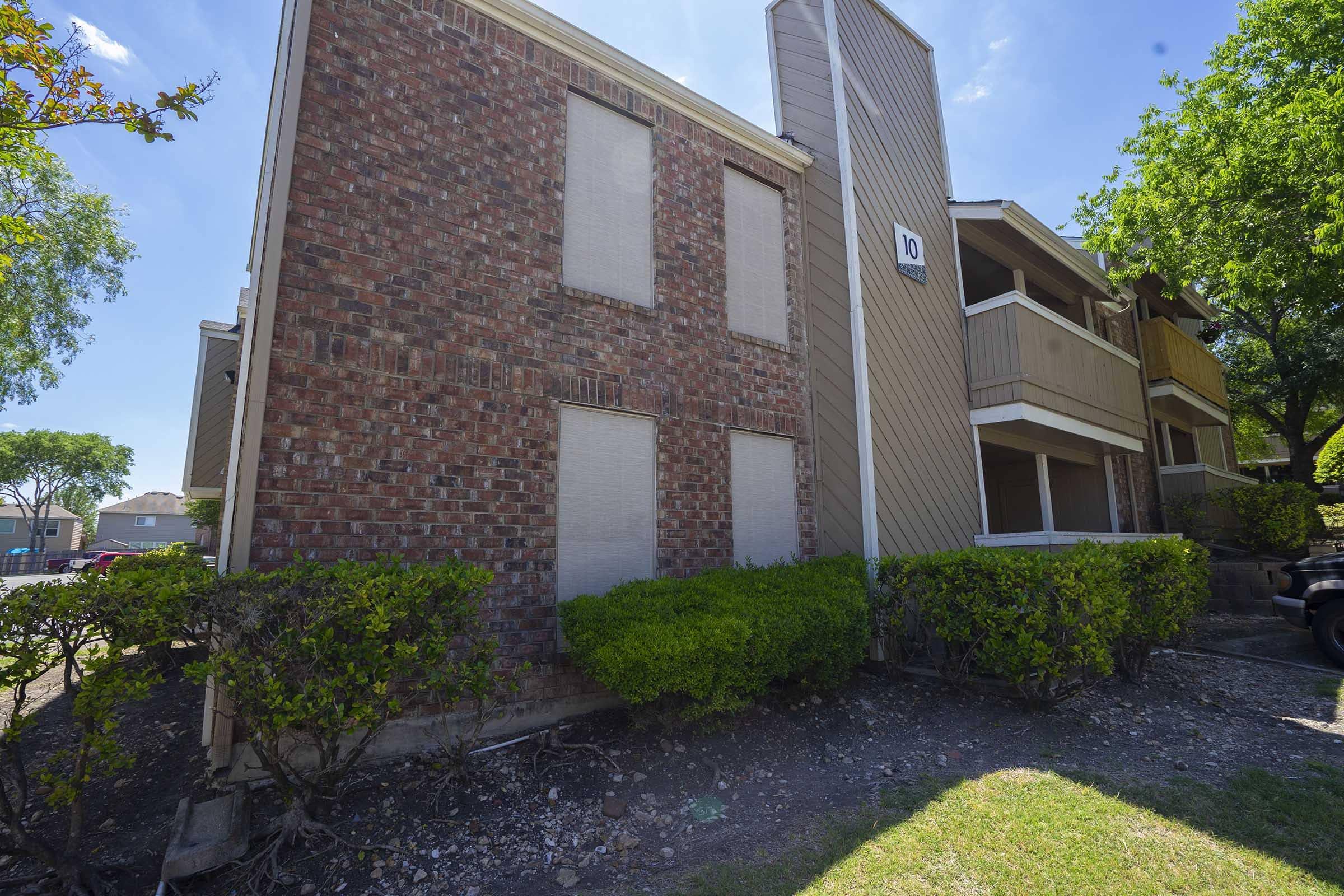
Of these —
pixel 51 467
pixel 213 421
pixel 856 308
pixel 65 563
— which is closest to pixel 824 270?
pixel 856 308

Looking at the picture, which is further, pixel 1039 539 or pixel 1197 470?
pixel 1197 470

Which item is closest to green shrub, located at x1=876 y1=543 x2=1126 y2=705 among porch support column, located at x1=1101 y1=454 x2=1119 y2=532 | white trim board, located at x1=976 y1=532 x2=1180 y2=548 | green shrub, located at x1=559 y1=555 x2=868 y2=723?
green shrub, located at x1=559 y1=555 x2=868 y2=723

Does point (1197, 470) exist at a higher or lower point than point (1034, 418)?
lower

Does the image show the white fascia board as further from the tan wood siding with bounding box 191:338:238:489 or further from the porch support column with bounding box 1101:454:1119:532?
the tan wood siding with bounding box 191:338:238:489

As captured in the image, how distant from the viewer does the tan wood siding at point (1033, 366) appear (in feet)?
27.8

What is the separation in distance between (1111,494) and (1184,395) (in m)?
3.42

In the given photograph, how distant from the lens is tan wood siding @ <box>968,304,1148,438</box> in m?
8.48

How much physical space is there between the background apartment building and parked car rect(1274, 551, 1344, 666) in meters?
2.61

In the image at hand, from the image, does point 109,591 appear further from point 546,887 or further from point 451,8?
point 451,8

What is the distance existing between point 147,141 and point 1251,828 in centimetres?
803

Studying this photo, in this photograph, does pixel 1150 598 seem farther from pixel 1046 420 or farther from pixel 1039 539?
pixel 1046 420

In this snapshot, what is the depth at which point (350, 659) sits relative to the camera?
12.0ft

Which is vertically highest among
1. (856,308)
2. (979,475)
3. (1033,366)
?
(856,308)

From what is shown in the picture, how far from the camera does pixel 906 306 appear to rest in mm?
8211
